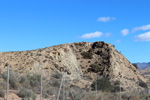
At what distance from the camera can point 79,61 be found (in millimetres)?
53594

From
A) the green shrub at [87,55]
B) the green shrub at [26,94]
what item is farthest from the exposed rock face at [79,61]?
the green shrub at [26,94]

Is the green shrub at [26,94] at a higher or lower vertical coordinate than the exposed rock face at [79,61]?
lower

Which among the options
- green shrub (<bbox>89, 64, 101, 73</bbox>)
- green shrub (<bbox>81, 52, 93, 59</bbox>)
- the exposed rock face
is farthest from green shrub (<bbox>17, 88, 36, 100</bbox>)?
green shrub (<bbox>81, 52, 93, 59</bbox>)

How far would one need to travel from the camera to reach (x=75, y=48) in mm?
57812

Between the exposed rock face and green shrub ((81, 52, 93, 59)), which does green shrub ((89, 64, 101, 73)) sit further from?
green shrub ((81, 52, 93, 59))

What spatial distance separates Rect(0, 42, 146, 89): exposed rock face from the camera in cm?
4034

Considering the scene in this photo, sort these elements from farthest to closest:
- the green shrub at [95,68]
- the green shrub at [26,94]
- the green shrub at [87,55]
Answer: the green shrub at [87,55] < the green shrub at [95,68] < the green shrub at [26,94]

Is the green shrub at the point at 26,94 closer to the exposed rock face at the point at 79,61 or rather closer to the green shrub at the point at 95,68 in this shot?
the exposed rock face at the point at 79,61

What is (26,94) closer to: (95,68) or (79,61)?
(95,68)

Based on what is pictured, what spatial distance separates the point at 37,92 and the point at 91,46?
131ft

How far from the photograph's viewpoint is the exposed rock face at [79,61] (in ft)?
132

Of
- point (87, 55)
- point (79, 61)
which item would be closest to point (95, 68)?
point (79, 61)

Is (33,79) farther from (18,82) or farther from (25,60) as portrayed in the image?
(25,60)

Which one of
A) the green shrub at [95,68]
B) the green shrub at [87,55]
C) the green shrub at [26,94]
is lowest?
the green shrub at [26,94]
